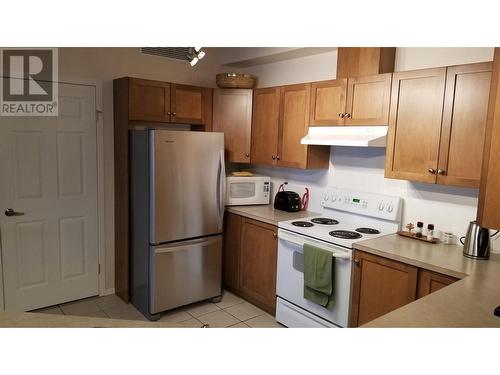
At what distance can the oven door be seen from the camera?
2.65 meters

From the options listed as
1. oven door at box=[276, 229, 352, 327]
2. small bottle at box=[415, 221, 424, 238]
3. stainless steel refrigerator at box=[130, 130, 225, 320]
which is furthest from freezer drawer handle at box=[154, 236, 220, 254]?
small bottle at box=[415, 221, 424, 238]

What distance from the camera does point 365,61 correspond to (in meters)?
2.90

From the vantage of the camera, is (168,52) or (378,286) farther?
(168,52)

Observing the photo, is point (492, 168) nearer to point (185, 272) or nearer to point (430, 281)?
point (430, 281)

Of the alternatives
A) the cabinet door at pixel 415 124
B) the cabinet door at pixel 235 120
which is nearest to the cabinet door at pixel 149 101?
the cabinet door at pixel 235 120

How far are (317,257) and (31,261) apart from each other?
247 cm

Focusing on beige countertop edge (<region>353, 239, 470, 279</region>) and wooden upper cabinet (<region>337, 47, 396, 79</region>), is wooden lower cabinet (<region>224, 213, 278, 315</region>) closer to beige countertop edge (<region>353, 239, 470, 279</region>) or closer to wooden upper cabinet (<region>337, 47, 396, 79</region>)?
beige countertop edge (<region>353, 239, 470, 279</region>)

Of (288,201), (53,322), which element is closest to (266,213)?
(288,201)

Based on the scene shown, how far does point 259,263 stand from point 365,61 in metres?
1.94

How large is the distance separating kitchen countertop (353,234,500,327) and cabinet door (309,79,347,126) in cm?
104

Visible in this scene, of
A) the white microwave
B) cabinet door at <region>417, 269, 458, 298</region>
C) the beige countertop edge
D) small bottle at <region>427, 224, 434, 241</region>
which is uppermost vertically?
the white microwave
